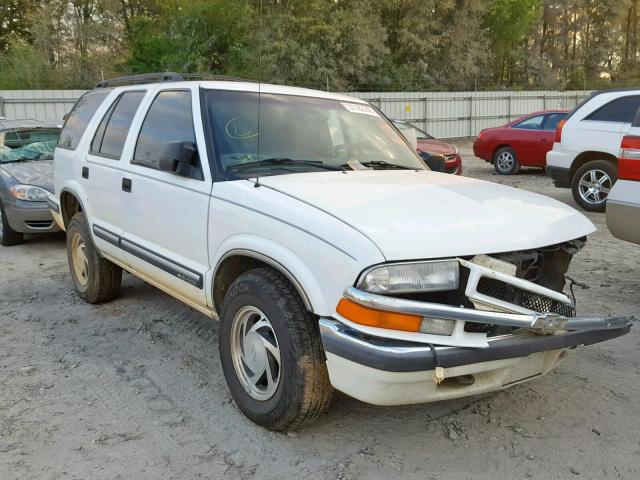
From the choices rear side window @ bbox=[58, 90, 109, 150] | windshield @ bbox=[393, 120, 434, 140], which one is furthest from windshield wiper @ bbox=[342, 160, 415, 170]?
windshield @ bbox=[393, 120, 434, 140]

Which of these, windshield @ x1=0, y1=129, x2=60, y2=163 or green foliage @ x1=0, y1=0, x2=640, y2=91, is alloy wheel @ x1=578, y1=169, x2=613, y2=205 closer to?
windshield @ x1=0, y1=129, x2=60, y2=163

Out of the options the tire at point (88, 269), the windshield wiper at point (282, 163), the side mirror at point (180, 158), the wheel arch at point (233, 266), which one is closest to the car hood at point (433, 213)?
the windshield wiper at point (282, 163)

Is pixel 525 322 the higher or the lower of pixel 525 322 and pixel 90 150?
the lower

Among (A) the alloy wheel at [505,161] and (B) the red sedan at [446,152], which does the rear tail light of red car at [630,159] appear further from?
(A) the alloy wheel at [505,161]

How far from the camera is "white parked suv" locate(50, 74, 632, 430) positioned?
8.54 feet

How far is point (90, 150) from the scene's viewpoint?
5.08 m

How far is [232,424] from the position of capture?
3291 millimetres

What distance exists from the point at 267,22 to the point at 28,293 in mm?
20923

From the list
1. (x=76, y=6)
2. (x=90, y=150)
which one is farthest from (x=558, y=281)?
(x=76, y=6)

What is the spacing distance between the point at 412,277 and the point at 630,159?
323 centimetres

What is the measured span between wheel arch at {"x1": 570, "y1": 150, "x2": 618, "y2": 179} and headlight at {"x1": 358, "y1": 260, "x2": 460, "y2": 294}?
25.6ft

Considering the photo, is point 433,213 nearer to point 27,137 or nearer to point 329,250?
point 329,250

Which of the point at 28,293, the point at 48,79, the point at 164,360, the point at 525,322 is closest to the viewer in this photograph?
the point at 525,322

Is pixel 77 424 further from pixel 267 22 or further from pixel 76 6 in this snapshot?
pixel 76 6
